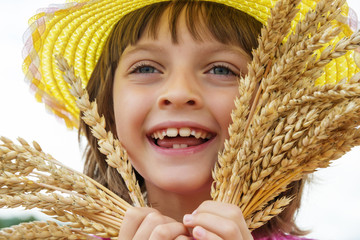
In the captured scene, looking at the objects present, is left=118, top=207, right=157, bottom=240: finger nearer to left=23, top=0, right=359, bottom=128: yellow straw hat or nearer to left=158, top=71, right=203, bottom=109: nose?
left=158, top=71, right=203, bottom=109: nose

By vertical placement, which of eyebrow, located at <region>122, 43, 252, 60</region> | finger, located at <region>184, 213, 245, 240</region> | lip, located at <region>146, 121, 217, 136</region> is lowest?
finger, located at <region>184, 213, 245, 240</region>

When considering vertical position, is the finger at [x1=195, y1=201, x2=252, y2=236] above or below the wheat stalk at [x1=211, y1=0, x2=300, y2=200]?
below

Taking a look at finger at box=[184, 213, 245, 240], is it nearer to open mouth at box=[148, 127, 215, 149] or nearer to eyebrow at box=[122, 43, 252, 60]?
open mouth at box=[148, 127, 215, 149]

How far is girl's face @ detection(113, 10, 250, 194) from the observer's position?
157 centimetres

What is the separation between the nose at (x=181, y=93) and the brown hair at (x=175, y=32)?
182mm

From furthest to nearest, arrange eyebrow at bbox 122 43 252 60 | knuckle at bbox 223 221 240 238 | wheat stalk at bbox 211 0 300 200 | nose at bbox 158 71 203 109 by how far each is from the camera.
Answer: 1. eyebrow at bbox 122 43 252 60
2. nose at bbox 158 71 203 109
3. wheat stalk at bbox 211 0 300 200
4. knuckle at bbox 223 221 240 238

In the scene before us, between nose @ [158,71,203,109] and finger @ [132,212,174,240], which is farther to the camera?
nose @ [158,71,203,109]

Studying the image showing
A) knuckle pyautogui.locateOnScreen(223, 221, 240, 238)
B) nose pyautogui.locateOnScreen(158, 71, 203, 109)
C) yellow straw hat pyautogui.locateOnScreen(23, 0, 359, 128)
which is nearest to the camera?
knuckle pyautogui.locateOnScreen(223, 221, 240, 238)

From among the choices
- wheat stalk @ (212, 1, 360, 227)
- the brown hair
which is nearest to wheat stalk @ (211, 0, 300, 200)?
wheat stalk @ (212, 1, 360, 227)

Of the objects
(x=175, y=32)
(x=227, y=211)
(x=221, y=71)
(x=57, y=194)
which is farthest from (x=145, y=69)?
(x=227, y=211)

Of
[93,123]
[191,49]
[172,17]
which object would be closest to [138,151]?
[93,123]

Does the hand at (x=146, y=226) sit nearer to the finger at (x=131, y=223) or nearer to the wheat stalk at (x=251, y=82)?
the finger at (x=131, y=223)

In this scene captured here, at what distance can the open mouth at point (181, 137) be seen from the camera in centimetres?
159

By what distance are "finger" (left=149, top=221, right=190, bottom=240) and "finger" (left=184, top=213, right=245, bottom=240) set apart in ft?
0.12
